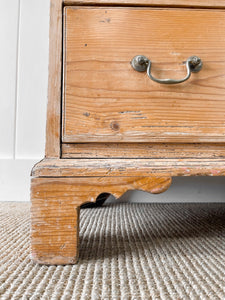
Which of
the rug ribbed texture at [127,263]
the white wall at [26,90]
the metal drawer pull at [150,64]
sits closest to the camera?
the rug ribbed texture at [127,263]

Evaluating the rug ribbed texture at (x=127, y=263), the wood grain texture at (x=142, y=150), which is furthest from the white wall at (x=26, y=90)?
the wood grain texture at (x=142, y=150)

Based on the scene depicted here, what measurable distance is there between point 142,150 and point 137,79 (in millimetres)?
126

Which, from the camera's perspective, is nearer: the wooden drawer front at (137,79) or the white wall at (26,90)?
the wooden drawer front at (137,79)

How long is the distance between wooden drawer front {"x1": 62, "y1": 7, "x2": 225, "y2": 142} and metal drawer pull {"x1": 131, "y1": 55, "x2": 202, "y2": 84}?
0.01 meters

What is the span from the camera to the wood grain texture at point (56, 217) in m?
0.47

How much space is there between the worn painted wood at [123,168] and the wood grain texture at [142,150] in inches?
0.8

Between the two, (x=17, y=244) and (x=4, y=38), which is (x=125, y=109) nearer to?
(x=17, y=244)

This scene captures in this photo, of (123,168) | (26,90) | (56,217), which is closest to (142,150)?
(123,168)

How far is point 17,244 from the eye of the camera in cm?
59

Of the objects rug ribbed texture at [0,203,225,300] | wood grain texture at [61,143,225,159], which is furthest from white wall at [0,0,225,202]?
wood grain texture at [61,143,225,159]

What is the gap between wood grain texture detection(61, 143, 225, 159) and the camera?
0.52m

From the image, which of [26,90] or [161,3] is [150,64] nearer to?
[161,3]

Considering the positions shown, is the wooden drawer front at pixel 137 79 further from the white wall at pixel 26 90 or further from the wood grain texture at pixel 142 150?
the white wall at pixel 26 90

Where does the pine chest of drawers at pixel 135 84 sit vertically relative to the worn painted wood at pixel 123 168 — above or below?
above
